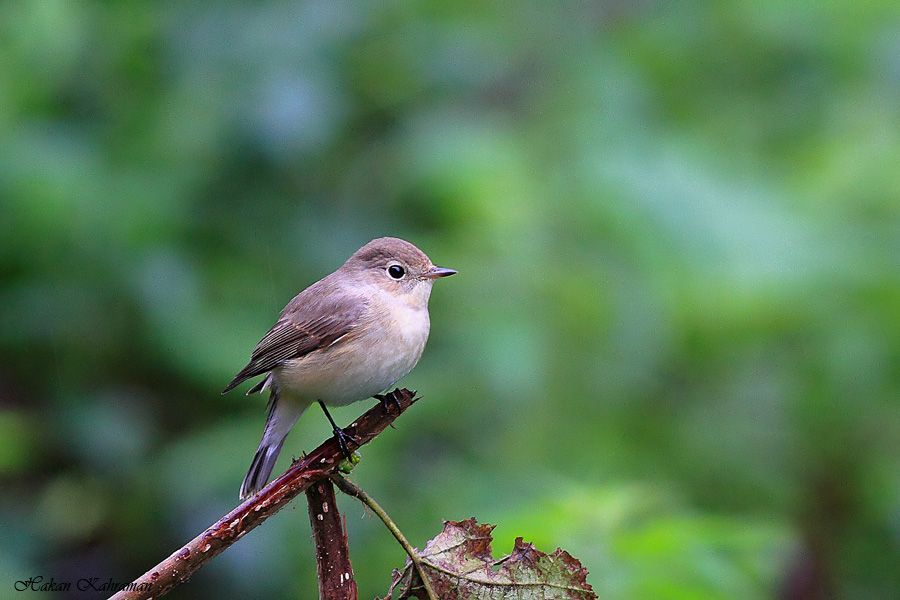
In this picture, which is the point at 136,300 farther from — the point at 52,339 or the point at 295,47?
the point at 295,47

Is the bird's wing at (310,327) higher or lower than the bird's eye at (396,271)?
lower

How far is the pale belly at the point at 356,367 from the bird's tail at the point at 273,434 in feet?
0.21

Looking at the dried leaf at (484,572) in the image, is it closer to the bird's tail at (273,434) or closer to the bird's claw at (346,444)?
the bird's claw at (346,444)

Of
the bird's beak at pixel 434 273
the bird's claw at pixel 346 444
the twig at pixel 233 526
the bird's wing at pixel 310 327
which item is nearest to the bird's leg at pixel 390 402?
the bird's claw at pixel 346 444

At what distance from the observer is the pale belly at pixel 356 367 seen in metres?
3.52

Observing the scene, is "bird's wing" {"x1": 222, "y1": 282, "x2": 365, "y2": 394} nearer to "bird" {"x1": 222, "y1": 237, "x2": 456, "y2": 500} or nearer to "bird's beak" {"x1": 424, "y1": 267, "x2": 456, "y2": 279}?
"bird" {"x1": 222, "y1": 237, "x2": 456, "y2": 500}

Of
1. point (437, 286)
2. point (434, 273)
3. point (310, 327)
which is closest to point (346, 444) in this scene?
point (310, 327)

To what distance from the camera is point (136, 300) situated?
5.04 meters

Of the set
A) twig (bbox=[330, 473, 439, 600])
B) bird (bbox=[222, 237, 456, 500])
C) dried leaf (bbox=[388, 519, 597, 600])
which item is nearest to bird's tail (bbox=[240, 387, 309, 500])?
bird (bbox=[222, 237, 456, 500])

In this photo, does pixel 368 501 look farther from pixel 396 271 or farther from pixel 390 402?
pixel 396 271

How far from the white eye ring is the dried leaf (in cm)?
180

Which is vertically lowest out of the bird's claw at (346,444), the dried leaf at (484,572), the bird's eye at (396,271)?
the dried leaf at (484,572)

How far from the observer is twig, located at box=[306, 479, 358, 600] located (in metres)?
2.01

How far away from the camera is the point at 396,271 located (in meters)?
3.96
